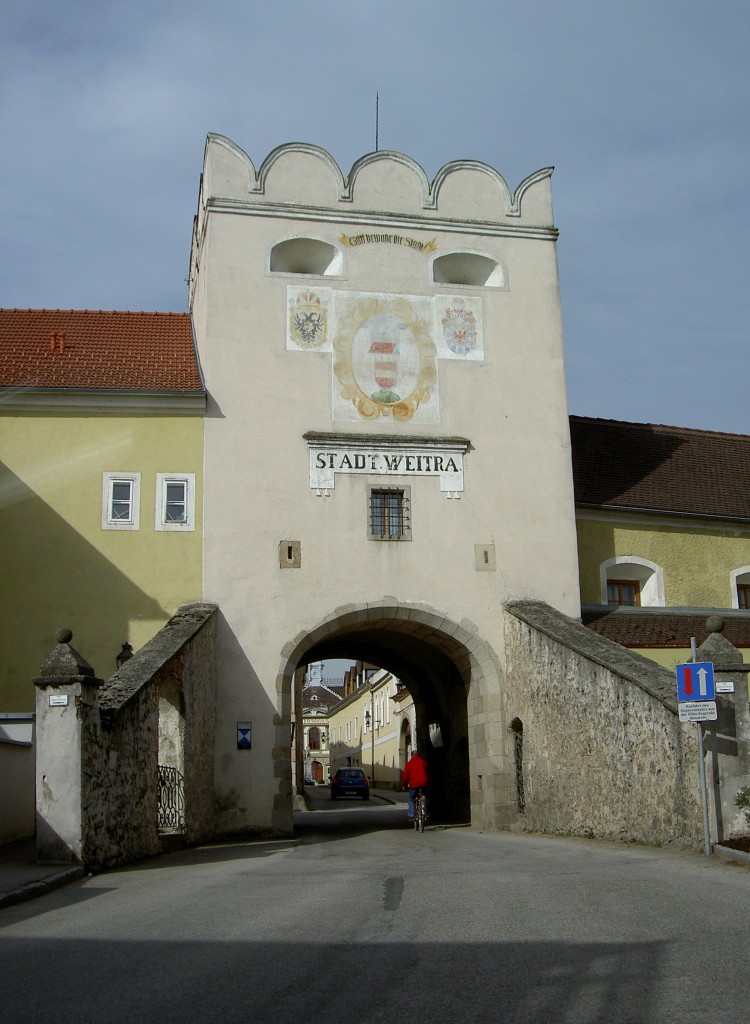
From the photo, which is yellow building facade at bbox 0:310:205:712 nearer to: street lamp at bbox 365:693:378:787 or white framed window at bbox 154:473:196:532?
white framed window at bbox 154:473:196:532

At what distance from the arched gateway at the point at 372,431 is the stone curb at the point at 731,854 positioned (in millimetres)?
7535

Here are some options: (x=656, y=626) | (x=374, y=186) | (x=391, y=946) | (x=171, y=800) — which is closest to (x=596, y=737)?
(x=656, y=626)

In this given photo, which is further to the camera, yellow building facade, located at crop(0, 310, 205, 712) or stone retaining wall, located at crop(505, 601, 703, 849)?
yellow building facade, located at crop(0, 310, 205, 712)

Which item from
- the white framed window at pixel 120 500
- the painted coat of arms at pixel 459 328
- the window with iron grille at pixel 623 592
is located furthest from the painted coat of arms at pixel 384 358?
the window with iron grille at pixel 623 592

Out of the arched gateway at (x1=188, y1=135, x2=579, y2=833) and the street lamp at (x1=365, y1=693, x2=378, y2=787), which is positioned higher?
the arched gateway at (x1=188, y1=135, x2=579, y2=833)

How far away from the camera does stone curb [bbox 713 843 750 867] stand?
1191 centimetres

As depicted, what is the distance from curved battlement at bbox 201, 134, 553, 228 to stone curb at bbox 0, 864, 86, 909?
1372 centimetres

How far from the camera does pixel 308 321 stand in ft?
71.0

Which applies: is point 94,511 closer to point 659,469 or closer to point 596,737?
point 596,737

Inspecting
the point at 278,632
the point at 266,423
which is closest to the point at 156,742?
the point at 278,632

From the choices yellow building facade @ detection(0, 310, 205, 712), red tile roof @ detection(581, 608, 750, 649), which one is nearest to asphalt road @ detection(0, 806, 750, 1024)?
yellow building facade @ detection(0, 310, 205, 712)

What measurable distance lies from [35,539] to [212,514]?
3.08 meters

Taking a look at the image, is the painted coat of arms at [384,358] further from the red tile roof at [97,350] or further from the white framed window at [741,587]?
the white framed window at [741,587]

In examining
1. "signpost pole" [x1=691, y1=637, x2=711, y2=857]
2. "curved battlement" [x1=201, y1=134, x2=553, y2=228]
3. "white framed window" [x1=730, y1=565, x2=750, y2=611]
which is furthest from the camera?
"white framed window" [x1=730, y1=565, x2=750, y2=611]
